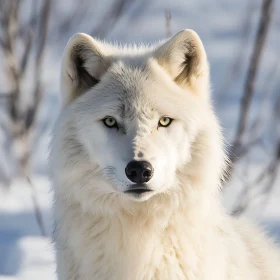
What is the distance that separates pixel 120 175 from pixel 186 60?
96cm

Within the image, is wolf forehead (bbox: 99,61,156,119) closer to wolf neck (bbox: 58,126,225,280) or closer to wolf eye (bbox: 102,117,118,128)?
wolf eye (bbox: 102,117,118,128)

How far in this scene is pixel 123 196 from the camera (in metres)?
3.79

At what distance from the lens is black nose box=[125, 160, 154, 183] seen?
135 inches

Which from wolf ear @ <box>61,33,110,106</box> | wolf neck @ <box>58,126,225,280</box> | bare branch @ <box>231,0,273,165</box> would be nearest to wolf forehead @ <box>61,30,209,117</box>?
wolf ear @ <box>61,33,110,106</box>

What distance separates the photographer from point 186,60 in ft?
13.5

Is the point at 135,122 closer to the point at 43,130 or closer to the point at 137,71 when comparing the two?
the point at 137,71

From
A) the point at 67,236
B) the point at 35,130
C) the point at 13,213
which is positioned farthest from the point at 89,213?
the point at 35,130

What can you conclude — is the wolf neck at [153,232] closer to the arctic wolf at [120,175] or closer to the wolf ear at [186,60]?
the arctic wolf at [120,175]

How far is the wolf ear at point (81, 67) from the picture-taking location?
3.98 meters

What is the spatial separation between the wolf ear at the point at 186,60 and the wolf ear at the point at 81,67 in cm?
35

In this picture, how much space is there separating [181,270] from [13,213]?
172 inches

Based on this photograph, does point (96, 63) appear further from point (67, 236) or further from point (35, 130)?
point (35, 130)

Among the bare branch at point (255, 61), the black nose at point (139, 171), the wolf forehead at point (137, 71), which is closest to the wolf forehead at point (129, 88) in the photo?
the wolf forehead at point (137, 71)

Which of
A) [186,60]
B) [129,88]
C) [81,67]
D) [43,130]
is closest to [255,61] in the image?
[43,130]
